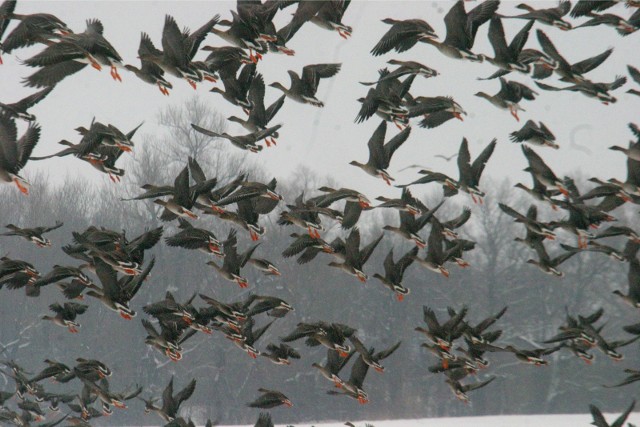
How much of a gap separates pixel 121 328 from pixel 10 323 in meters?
Result: 5.43

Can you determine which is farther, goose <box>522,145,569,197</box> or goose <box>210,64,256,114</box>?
goose <box>522,145,569,197</box>

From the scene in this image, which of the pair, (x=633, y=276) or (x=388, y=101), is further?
(x=633, y=276)

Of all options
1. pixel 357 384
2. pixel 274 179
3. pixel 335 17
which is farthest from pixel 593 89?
pixel 357 384

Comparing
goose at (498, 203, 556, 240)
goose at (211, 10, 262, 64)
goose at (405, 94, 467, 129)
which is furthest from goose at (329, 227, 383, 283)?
goose at (211, 10, 262, 64)

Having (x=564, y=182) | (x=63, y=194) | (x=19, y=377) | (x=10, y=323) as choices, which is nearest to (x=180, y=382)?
(x=10, y=323)

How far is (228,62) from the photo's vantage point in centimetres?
767

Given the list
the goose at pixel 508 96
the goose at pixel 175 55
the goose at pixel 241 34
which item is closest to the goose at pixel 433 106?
the goose at pixel 508 96

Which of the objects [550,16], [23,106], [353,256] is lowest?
[353,256]

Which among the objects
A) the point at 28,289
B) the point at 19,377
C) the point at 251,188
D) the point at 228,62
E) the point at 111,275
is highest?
the point at 228,62

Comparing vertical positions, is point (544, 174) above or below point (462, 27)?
below

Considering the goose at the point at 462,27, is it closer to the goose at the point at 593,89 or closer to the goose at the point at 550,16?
the goose at the point at 550,16

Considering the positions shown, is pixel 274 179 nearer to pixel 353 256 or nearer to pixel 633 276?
pixel 353 256

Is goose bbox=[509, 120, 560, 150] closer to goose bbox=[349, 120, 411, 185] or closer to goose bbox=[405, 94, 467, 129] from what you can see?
goose bbox=[405, 94, 467, 129]

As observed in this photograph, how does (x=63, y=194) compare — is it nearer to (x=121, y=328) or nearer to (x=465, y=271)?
(x=121, y=328)
